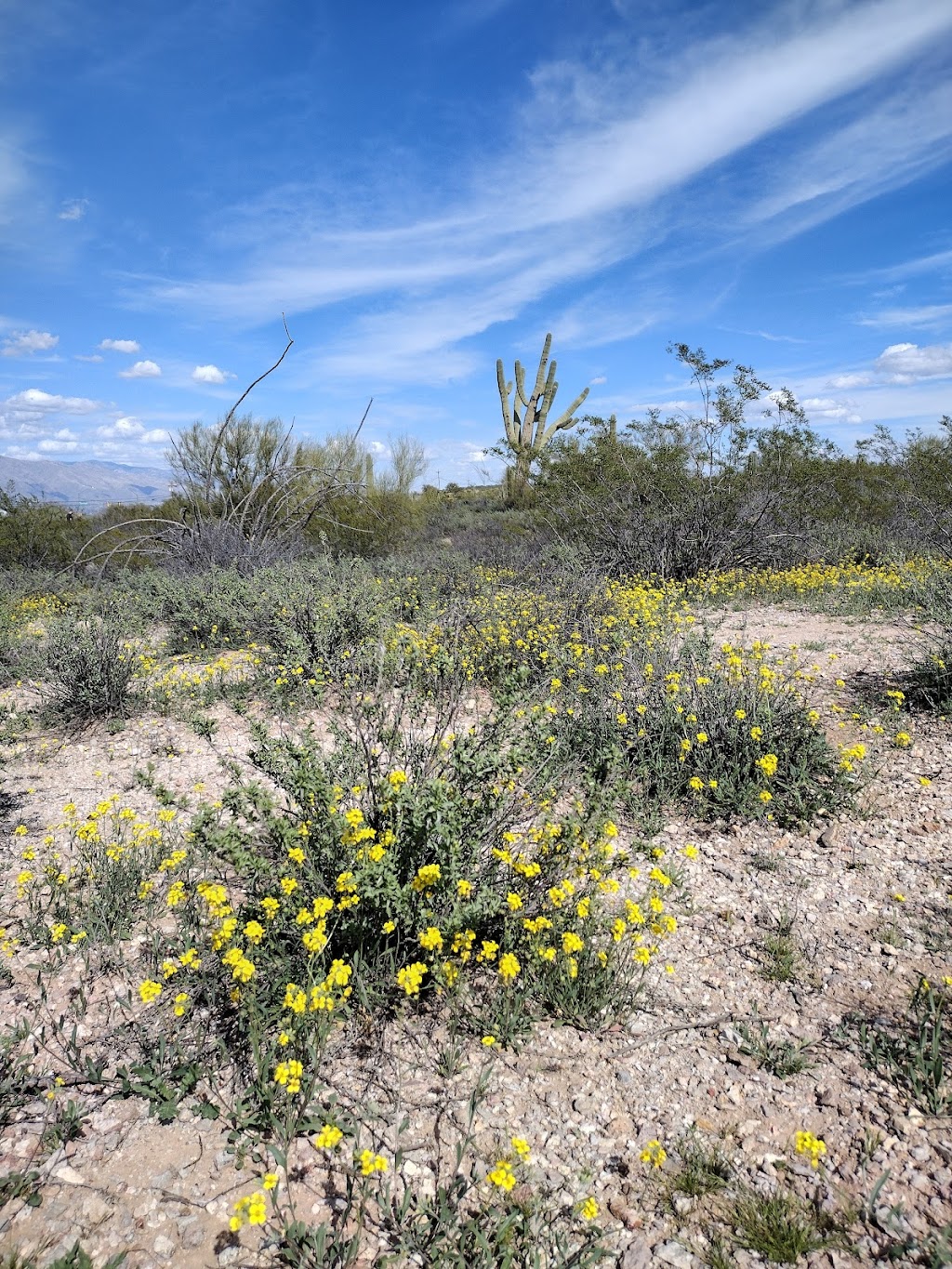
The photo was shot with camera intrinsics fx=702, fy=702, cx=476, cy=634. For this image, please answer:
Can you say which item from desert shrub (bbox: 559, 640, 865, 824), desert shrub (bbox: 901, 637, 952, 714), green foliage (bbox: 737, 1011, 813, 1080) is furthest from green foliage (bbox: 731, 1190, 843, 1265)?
desert shrub (bbox: 901, 637, 952, 714)

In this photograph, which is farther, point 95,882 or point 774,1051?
point 95,882

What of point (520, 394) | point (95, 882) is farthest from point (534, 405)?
point (95, 882)

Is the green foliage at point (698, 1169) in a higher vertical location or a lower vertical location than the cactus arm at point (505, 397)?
lower

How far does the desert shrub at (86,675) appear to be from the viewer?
5.75 m

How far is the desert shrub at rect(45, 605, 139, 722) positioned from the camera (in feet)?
18.9

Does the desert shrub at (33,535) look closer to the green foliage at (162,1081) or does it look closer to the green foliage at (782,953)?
the green foliage at (162,1081)

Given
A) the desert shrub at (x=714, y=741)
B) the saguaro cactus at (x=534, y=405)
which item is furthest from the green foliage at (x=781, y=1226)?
the saguaro cactus at (x=534, y=405)

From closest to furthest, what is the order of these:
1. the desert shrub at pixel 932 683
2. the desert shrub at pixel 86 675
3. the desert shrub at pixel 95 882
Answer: the desert shrub at pixel 95 882, the desert shrub at pixel 932 683, the desert shrub at pixel 86 675

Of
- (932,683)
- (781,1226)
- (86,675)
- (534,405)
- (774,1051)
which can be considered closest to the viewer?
(781,1226)

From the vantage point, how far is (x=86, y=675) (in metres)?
5.83

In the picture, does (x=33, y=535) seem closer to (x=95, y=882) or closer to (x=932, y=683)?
(x=95, y=882)

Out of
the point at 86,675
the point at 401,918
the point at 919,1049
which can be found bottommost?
the point at 919,1049

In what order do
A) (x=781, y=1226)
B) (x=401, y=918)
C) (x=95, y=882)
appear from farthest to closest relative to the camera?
(x=95, y=882), (x=401, y=918), (x=781, y=1226)

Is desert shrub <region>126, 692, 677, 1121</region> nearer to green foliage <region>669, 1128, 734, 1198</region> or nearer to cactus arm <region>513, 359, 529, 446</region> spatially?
green foliage <region>669, 1128, 734, 1198</region>
